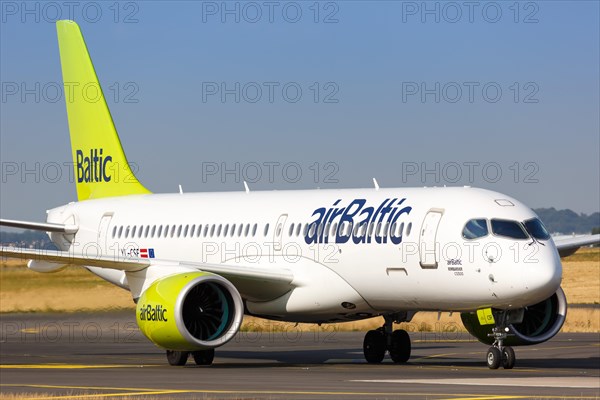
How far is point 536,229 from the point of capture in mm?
28078

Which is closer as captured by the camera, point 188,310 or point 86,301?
point 188,310

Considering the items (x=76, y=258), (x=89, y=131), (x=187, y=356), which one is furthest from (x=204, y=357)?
(x=89, y=131)

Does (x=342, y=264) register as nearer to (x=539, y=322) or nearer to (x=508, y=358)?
(x=508, y=358)

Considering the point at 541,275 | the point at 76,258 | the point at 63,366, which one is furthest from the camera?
the point at 76,258

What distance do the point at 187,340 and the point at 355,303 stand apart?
13.6ft

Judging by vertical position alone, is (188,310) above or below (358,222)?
below

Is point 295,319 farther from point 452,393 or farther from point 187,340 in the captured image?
point 452,393

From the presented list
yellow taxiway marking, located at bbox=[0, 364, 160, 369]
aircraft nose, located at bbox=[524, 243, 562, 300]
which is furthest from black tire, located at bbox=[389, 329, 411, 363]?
yellow taxiway marking, located at bbox=[0, 364, 160, 369]

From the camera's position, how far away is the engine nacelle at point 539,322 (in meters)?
30.1

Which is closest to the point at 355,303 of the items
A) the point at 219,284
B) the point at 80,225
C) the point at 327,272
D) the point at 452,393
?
the point at 327,272

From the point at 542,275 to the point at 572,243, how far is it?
18.9ft

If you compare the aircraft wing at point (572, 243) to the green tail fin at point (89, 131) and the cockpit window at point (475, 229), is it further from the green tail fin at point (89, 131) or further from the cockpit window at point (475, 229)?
the green tail fin at point (89, 131)

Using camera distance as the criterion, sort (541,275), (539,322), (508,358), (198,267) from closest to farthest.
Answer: (541,275)
(508,358)
(198,267)
(539,322)

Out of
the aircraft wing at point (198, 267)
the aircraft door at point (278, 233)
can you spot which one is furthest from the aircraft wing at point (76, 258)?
the aircraft door at point (278, 233)
